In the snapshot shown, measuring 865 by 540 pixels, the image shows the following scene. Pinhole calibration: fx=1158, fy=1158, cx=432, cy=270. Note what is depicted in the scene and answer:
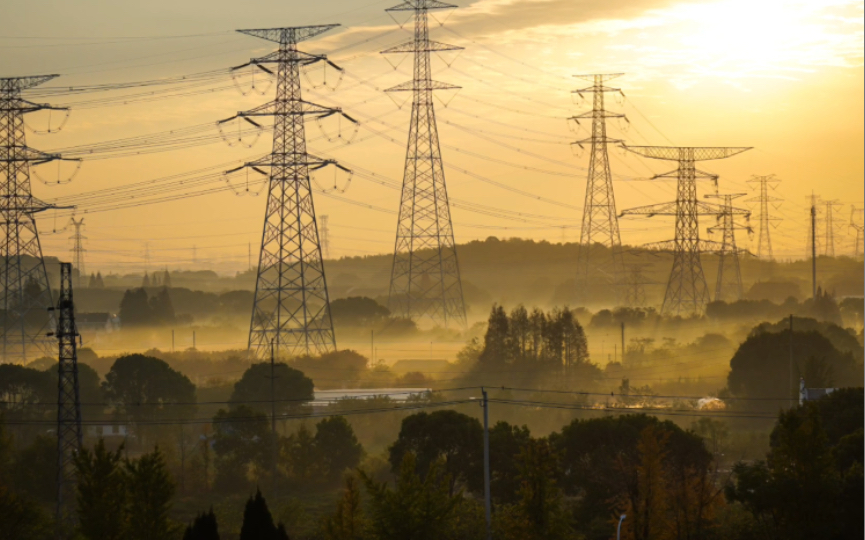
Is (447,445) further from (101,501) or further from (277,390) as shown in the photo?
(101,501)

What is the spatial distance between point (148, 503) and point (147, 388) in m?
32.8

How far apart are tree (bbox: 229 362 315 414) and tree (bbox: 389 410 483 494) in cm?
1494

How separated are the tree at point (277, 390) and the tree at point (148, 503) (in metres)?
27.0

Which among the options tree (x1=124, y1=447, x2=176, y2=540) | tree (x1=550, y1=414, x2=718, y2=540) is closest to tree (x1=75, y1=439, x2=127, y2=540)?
tree (x1=124, y1=447, x2=176, y2=540)

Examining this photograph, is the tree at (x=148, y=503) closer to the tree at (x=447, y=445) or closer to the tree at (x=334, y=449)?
the tree at (x=447, y=445)

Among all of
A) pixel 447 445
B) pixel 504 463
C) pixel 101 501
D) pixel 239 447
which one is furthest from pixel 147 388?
pixel 101 501

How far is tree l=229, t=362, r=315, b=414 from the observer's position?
7256 centimetres

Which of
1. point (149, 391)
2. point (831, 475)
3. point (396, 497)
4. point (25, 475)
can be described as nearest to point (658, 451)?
point (831, 475)

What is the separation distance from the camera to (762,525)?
44125 mm

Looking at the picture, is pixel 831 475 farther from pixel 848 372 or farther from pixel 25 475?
pixel 848 372

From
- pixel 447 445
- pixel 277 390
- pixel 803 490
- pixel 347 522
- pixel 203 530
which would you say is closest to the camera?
pixel 203 530

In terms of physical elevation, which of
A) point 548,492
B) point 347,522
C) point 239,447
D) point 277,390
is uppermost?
point 277,390

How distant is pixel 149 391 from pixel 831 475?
46676 millimetres

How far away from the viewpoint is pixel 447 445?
2302 inches
